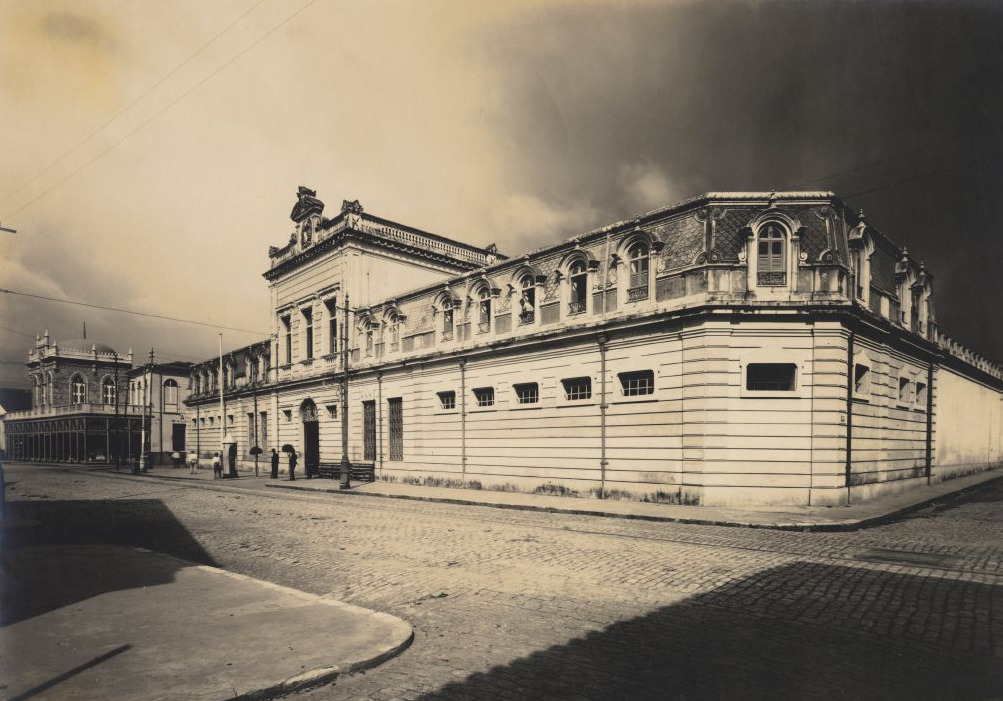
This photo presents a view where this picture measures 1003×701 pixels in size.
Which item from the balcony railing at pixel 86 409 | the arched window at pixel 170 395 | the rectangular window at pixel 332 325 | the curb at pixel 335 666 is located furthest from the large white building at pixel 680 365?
the balcony railing at pixel 86 409

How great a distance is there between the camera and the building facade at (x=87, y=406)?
6341 centimetres

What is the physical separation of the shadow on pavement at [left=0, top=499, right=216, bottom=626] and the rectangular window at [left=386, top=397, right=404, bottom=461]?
10924 millimetres

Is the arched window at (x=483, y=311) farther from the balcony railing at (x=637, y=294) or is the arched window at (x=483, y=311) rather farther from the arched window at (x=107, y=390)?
the arched window at (x=107, y=390)

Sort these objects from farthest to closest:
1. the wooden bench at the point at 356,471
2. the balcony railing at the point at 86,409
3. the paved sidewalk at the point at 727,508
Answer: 1. the balcony railing at the point at 86,409
2. the wooden bench at the point at 356,471
3. the paved sidewalk at the point at 727,508

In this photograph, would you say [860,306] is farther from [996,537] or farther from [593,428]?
[593,428]

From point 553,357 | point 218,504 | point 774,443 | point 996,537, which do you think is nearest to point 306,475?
point 218,504

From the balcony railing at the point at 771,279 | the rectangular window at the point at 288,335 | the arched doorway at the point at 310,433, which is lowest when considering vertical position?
the arched doorway at the point at 310,433

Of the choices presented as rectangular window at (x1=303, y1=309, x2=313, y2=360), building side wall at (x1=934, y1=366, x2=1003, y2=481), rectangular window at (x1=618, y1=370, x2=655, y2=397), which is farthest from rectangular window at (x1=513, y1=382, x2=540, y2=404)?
rectangular window at (x1=303, y1=309, x2=313, y2=360)

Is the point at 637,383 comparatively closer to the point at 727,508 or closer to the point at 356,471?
the point at 727,508

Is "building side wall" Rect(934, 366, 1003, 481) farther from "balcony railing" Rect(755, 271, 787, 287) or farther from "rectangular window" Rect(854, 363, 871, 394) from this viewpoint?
"balcony railing" Rect(755, 271, 787, 287)

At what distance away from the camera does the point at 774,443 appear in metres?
16.7

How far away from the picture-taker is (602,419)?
19.4 metres

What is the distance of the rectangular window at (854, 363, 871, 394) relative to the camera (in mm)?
18828

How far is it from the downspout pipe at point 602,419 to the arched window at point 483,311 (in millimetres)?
6340
